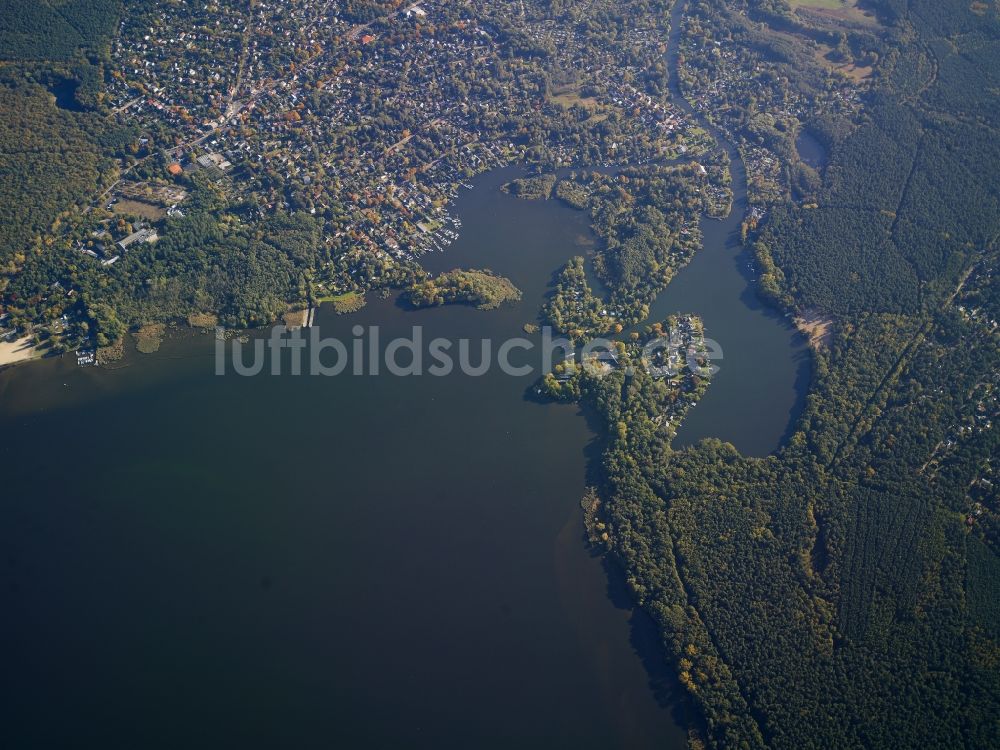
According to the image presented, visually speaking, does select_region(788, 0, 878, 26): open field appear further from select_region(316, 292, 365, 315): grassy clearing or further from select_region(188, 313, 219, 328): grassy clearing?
select_region(188, 313, 219, 328): grassy clearing

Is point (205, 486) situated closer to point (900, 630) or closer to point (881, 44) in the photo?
point (900, 630)

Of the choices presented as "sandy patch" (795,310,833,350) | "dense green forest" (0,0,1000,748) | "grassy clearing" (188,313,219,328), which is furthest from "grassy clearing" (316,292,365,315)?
"sandy patch" (795,310,833,350)

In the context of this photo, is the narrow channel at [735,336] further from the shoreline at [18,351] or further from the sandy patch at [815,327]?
the shoreline at [18,351]

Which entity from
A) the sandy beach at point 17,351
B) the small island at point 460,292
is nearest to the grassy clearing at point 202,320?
the sandy beach at point 17,351

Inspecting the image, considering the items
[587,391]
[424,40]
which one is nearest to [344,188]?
[424,40]

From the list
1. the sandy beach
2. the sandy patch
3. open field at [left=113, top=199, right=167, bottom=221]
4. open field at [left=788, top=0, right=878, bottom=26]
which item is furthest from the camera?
open field at [left=788, top=0, right=878, bottom=26]
